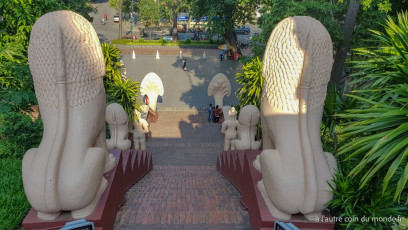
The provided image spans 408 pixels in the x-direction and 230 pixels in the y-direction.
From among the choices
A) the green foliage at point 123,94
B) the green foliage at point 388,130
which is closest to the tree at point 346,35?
the green foliage at point 123,94

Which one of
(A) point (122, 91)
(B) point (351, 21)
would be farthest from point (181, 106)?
(B) point (351, 21)

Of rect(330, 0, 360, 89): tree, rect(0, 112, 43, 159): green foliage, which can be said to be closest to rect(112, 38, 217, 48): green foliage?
rect(330, 0, 360, 89): tree

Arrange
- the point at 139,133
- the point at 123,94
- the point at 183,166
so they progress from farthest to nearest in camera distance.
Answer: the point at 123,94, the point at 139,133, the point at 183,166

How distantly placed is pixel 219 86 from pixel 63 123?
9928 mm

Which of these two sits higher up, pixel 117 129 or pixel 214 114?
pixel 117 129

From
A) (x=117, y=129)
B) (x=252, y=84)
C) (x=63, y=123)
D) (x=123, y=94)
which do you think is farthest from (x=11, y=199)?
(x=252, y=84)

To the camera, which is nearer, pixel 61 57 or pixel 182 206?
pixel 61 57

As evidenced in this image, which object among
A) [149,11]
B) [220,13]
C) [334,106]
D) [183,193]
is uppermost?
[149,11]

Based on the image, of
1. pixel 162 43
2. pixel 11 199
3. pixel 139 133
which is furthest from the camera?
pixel 162 43

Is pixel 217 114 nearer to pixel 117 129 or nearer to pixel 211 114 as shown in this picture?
pixel 211 114

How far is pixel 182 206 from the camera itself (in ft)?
16.8

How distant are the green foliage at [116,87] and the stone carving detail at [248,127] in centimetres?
379

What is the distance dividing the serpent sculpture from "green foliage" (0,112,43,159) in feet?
10.1

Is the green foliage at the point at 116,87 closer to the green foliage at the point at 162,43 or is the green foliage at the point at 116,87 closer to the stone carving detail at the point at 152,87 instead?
the stone carving detail at the point at 152,87
